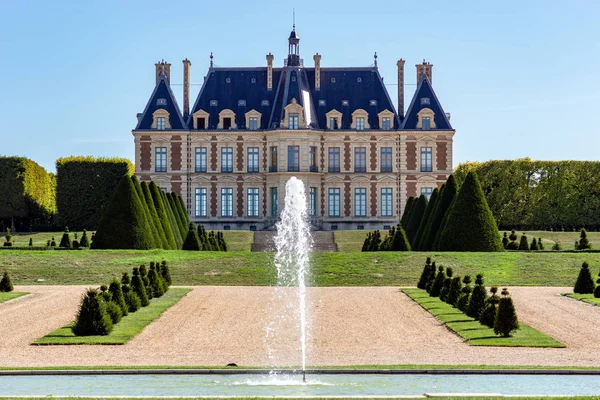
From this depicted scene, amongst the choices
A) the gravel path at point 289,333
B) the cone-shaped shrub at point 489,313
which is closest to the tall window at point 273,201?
the gravel path at point 289,333

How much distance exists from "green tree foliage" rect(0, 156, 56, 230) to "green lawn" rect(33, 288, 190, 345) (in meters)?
34.4

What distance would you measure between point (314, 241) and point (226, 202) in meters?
9.83

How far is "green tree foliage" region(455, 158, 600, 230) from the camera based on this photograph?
51469mm

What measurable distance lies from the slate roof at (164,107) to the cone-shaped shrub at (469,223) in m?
25.7

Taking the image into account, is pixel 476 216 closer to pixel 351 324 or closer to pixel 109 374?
pixel 351 324

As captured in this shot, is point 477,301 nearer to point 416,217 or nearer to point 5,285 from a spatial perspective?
point 5,285

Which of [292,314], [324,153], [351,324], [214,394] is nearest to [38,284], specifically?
[292,314]

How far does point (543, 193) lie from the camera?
52750 millimetres

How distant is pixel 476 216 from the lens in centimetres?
3003

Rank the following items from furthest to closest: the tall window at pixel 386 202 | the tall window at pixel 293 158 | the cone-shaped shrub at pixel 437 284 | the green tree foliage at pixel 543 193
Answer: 1. the tall window at pixel 386 202
2. the tall window at pixel 293 158
3. the green tree foliage at pixel 543 193
4. the cone-shaped shrub at pixel 437 284

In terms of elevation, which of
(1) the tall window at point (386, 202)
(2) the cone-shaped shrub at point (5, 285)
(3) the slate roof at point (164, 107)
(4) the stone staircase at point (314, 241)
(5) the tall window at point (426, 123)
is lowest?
(2) the cone-shaped shrub at point (5, 285)

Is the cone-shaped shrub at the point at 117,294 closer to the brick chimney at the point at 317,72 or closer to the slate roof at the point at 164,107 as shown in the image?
the slate roof at the point at 164,107

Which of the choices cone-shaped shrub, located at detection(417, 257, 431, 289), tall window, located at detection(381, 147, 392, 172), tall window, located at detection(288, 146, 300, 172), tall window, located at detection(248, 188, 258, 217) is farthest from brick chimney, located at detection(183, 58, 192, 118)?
cone-shaped shrub, located at detection(417, 257, 431, 289)

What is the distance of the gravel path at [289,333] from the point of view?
45.9 feet
